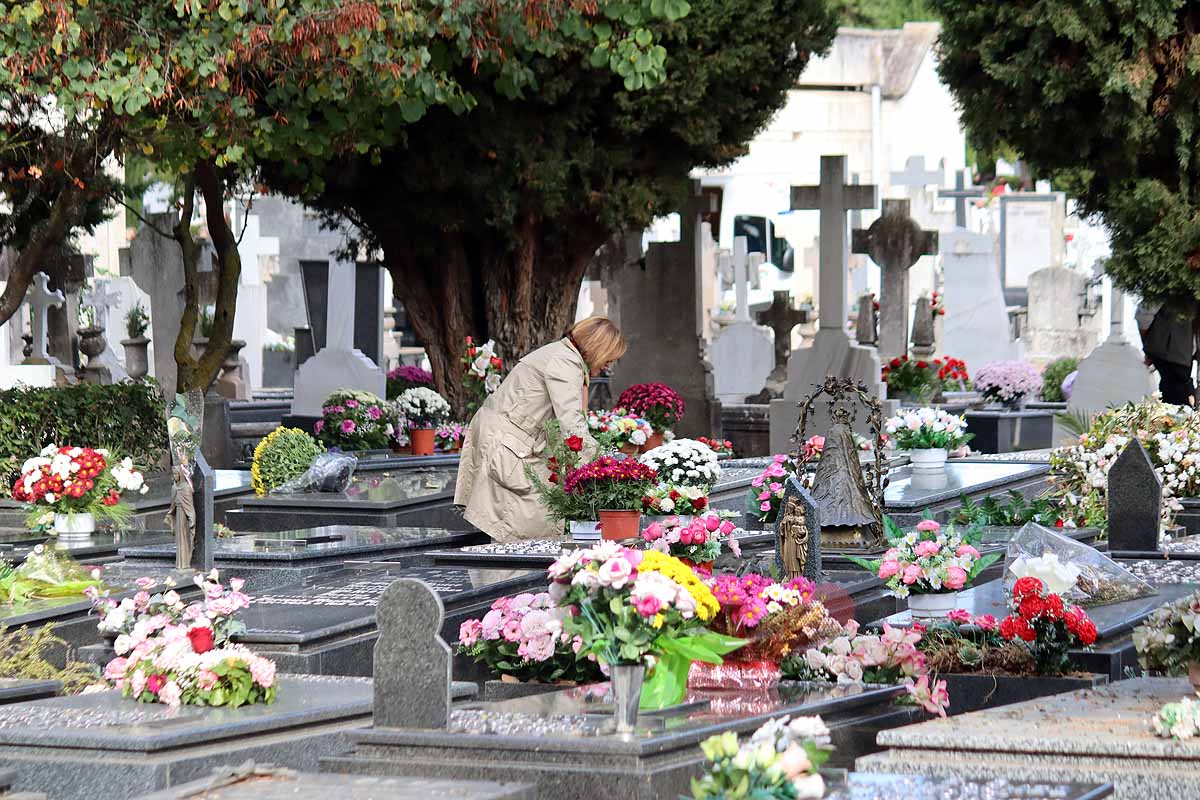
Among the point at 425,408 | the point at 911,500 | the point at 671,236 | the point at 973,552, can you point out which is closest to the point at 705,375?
the point at 425,408

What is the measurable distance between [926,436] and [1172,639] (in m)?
7.01

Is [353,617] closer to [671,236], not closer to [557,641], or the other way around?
[557,641]

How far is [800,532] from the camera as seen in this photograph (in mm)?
7238

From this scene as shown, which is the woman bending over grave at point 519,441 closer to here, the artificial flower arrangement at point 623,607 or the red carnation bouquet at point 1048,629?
the red carnation bouquet at point 1048,629

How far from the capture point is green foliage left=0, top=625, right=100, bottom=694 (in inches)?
244

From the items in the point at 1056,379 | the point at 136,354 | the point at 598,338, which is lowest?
the point at 598,338

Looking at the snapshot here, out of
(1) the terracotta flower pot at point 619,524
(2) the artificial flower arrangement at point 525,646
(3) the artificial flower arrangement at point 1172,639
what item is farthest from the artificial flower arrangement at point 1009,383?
(3) the artificial flower arrangement at point 1172,639

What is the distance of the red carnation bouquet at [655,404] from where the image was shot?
1605 centimetres

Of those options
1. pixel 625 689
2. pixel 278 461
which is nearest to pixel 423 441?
pixel 278 461

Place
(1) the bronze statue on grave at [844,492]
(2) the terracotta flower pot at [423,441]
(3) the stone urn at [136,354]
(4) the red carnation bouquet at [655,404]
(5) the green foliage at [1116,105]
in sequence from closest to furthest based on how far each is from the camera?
(1) the bronze statue on grave at [844,492], (5) the green foliage at [1116,105], (2) the terracotta flower pot at [423,441], (4) the red carnation bouquet at [655,404], (3) the stone urn at [136,354]

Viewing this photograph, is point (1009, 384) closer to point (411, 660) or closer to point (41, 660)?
point (41, 660)

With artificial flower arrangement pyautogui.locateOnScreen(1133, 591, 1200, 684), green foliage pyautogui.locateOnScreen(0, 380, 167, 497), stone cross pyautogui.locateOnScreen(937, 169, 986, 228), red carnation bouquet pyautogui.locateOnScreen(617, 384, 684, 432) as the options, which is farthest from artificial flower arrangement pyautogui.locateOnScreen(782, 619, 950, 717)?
stone cross pyautogui.locateOnScreen(937, 169, 986, 228)

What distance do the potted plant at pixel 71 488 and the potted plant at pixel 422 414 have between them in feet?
19.0

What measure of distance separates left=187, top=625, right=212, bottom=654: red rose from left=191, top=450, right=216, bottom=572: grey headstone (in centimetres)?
226
